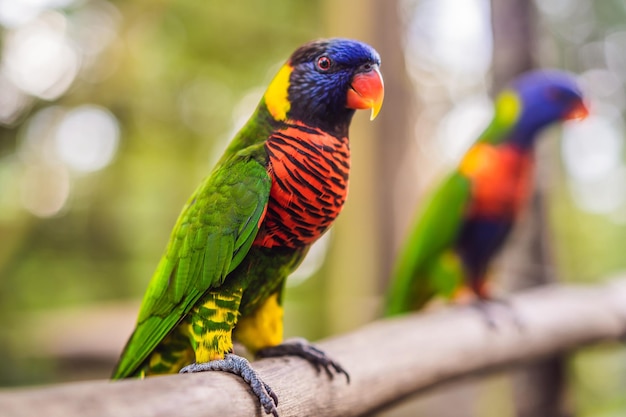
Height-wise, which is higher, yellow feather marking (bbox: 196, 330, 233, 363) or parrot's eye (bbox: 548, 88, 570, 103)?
parrot's eye (bbox: 548, 88, 570, 103)

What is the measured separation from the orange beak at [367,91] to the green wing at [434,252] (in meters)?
1.31

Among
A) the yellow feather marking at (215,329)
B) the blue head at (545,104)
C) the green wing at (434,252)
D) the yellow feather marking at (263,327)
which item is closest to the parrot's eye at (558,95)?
the blue head at (545,104)

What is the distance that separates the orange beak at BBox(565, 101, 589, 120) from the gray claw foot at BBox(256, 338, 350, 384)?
Result: 172 centimetres

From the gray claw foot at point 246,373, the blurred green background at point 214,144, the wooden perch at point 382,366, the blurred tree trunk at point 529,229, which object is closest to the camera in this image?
the wooden perch at point 382,366

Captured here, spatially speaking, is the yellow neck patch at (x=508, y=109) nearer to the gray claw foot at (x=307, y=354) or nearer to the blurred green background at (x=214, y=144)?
the blurred green background at (x=214, y=144)

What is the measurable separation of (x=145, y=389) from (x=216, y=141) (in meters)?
4.84

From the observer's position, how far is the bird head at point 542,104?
2.37 metres

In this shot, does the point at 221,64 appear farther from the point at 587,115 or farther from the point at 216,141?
the point at 587,115

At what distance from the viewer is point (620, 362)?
484 cm

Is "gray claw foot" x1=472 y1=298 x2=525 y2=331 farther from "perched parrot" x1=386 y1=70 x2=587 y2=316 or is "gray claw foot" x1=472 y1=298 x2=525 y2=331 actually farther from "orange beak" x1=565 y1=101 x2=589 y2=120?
"orange beak" x1=565 y1=101 x2=589 y2=120

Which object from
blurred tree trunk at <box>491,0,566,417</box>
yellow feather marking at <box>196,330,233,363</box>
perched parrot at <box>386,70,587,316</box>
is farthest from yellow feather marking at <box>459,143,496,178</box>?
yellow feather marking at <box>196,330,233,363</box>

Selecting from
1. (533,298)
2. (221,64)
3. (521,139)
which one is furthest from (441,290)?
(221,64)

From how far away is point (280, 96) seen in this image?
4.04ft

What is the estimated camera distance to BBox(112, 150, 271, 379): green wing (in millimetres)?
1095
